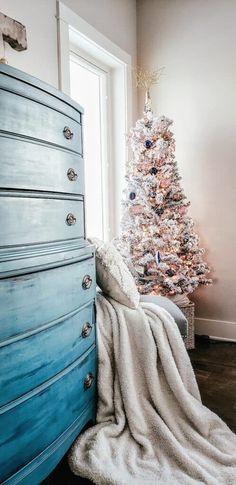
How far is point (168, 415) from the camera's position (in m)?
1.57

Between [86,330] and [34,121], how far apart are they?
0.80 meters

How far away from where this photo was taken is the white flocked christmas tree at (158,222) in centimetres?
274

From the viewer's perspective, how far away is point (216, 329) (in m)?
3.12

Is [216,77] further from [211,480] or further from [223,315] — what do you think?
[211,480]

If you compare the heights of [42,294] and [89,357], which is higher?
[42,294]

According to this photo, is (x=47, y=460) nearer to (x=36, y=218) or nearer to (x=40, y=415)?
(x=40, y=415)

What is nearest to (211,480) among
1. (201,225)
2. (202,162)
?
(201,225)

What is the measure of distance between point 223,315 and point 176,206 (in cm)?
106

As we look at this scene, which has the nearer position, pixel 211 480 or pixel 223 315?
pixel 211 480

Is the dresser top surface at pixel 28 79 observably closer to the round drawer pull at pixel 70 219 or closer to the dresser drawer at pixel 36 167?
the dresser drawer at pixel 36 167

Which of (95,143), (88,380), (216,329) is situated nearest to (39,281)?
(88,380)

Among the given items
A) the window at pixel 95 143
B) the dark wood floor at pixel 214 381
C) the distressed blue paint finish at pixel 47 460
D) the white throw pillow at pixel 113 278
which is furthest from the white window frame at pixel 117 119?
the distressed blue paint finish at pixel 47 460

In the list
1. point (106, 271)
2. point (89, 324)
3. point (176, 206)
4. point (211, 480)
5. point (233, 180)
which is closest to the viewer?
point (211, 480)

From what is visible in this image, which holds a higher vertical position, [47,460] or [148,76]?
[148,76]
